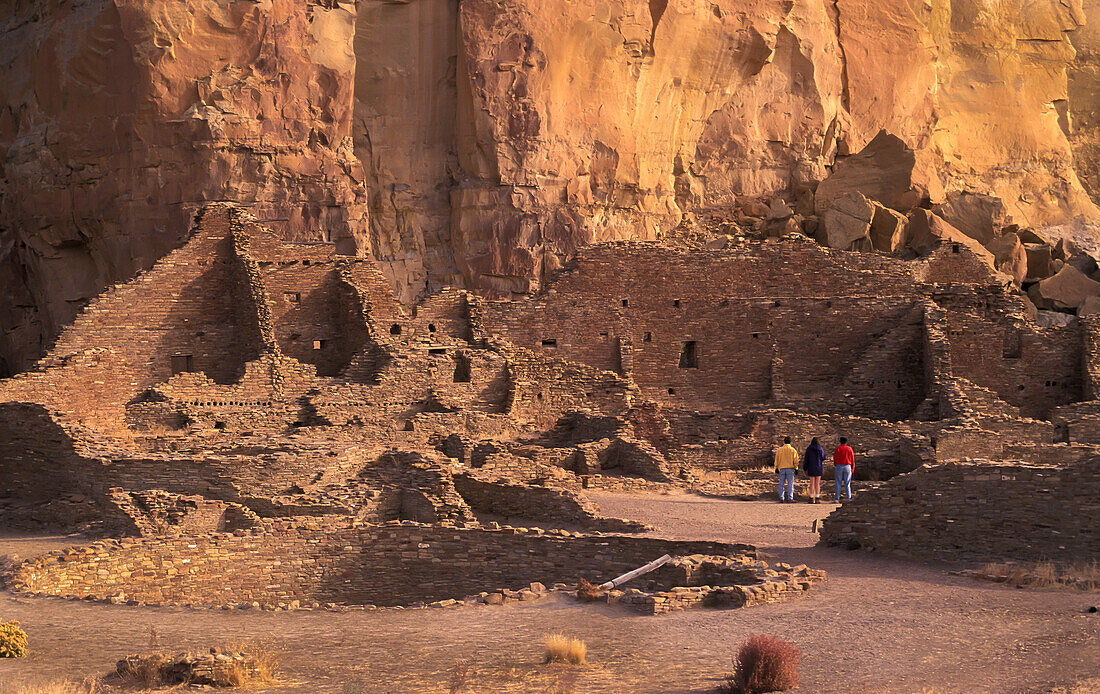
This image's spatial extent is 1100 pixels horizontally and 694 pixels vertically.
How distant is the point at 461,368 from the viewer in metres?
29.7

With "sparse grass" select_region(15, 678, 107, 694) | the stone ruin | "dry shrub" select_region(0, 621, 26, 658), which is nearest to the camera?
"sparse grass" select_region(15, 678, 107, 694)

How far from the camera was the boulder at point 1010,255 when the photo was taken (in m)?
39.5

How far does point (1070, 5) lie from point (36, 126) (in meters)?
39.1

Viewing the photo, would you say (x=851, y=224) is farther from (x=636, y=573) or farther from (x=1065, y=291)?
(x=636, y=573)

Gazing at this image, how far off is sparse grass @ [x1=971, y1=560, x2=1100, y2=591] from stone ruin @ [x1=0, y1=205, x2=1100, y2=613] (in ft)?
2.22

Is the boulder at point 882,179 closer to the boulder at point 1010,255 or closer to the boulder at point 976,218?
the boulder at point 976,218

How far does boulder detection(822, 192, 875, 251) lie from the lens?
39.1m

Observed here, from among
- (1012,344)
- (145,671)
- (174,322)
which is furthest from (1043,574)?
(174,322)

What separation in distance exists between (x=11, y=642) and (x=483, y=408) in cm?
1645

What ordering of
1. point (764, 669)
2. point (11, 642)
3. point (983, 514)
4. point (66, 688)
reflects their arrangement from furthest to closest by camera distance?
1. point (983, 514)
2. point (11, 642)
3. point (66, 688)
4. point (764, 669)

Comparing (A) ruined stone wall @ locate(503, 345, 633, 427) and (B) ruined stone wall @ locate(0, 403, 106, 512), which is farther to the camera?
(A) ruined stone wall @ locate(503, 345, 633, 427)

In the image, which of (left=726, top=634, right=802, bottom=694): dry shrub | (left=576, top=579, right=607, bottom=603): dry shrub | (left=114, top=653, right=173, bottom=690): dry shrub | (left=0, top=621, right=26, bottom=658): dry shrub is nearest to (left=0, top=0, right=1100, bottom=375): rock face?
(left=576, top=579, right=607, bottom=603): dry shrub

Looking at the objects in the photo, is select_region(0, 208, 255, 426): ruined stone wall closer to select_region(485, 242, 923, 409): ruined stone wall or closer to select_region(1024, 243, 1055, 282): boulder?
select_region(485, 242, 923, 409): ruined stone wall

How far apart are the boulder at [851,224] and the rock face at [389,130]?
11.6ft
